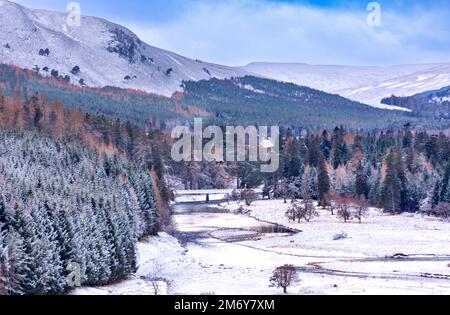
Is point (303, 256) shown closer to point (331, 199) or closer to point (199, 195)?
point (331, 199)

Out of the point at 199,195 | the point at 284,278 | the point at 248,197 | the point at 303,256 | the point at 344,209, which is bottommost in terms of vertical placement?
the point at 303,256

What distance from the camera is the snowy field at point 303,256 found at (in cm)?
5003

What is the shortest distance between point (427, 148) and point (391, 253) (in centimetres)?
9375

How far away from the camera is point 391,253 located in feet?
240

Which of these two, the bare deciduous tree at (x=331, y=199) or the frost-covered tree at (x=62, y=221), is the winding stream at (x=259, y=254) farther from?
the bare deciduous tree at (x=331, y=199)

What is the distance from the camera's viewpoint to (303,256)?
7312 centimetres

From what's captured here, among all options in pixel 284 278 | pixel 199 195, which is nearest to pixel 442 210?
pixel 199 195

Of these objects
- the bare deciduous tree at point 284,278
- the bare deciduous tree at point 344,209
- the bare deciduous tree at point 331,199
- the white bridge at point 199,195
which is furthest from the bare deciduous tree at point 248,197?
the bare deciduous tree at point 284,278

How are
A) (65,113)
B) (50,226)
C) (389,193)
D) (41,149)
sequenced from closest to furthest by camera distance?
(50,226), (41,149), (389,193), (65,113)

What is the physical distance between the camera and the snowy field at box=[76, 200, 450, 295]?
1970 inches

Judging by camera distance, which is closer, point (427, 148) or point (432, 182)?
point (432, 182)

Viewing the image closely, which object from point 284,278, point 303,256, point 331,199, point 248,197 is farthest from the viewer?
point 248,197
